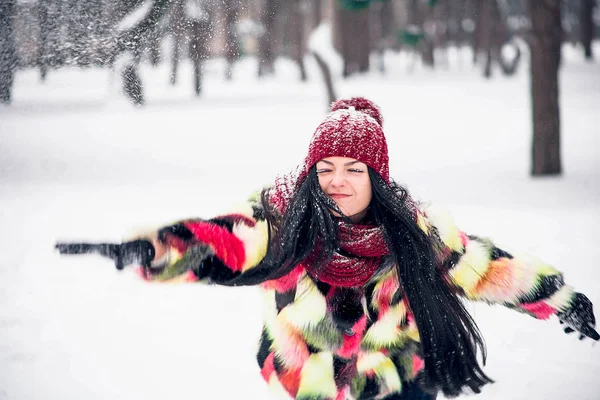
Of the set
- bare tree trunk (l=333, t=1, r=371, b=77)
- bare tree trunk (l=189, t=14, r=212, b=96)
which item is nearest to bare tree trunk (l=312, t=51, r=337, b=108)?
bare tree trunk (l=189, t=14, r=212, b=96)

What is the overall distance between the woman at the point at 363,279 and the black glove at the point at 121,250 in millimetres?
236

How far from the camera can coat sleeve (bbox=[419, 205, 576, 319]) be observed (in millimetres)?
2104

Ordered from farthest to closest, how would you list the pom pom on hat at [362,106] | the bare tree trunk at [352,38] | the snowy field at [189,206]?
the bare tree trunk at [352,38]
the snowy field at [189,206]
the pom pom on hat at [362,106]

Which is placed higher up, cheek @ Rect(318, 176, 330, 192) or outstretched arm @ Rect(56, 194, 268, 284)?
cheek @ Rect(318, 176, 330, 192)

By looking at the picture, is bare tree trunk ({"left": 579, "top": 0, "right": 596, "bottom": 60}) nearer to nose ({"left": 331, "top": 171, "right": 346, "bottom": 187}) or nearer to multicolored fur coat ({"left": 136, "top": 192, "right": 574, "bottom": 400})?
multicolored fur coat ({"left": 136, "top": 192, "right": 574, "bottom": 400})

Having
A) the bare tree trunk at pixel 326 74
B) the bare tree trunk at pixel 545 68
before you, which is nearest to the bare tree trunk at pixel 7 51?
the bare tree trunk at pixel 545 68

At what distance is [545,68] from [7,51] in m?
6.20

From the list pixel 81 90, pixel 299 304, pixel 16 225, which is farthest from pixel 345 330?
pixel 81 90

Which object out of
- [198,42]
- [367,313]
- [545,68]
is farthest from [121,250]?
[198,42]

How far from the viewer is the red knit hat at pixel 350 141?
6.51 ft

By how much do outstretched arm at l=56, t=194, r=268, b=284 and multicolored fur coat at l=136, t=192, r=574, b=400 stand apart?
14mm

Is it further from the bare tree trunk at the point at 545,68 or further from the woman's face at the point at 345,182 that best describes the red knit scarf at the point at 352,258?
the bare tree trunk at the point at 545,68

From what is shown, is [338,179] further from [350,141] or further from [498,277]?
[498,277]

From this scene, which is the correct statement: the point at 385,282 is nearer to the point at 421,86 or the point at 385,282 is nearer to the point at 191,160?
the point at 191,160
